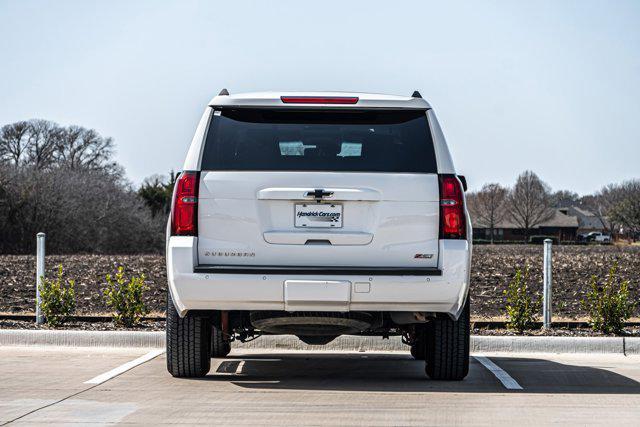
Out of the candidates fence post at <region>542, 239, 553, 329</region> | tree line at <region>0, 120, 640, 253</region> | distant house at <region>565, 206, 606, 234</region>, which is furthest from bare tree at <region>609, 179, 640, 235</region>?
fence post at <region>542, 239, 553, 329</region>

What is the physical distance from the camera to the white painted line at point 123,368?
26.2ft

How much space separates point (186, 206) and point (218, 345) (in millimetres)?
2852

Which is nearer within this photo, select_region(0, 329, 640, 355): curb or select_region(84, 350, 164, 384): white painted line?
select_region(84, 350, 164, 384): white painted line

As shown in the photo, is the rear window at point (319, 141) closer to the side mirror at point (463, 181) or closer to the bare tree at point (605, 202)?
the side mirror at point (463, 181)

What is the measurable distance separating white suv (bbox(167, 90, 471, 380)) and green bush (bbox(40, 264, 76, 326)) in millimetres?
5152

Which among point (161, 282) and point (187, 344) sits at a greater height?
point (187, 344)

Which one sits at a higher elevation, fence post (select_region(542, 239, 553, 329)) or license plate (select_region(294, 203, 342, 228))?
license plate (select_region(294, 203, 342, 228))

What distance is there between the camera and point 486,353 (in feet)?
34.8

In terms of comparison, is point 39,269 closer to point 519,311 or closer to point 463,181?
point 519,311

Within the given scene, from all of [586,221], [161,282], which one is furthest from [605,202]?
[161,282]

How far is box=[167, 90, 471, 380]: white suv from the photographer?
22.8ft

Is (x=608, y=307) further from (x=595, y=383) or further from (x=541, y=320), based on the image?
(x=595, y=383)

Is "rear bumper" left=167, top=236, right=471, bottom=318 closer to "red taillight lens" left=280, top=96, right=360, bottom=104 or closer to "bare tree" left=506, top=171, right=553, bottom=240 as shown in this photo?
"red taillight lens" left=280, top=96, right=360, bottom=104

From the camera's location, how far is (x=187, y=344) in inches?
304
